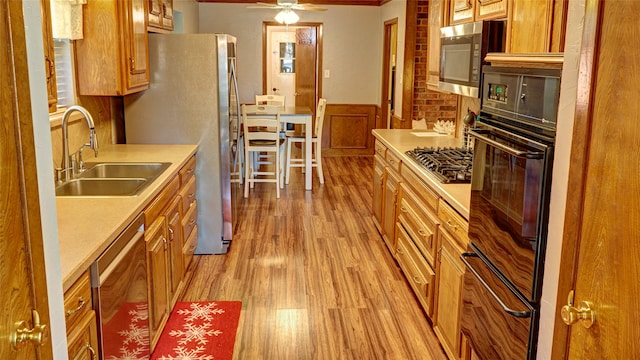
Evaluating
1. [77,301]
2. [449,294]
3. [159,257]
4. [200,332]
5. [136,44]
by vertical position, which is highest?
[136,44]

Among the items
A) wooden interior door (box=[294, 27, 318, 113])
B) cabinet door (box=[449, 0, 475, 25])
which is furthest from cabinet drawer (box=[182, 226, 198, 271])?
wooden interior door (box=[294, 27, 318, 113])

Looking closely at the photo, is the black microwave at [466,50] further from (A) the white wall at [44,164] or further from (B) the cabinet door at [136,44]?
(A) the white wall at [44,164]

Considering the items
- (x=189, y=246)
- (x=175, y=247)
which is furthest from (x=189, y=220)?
(x=175, y=247)

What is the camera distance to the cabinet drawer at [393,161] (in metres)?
3.98

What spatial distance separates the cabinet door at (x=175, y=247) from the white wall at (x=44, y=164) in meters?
1.83

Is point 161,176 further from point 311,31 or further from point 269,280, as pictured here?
point 311,31

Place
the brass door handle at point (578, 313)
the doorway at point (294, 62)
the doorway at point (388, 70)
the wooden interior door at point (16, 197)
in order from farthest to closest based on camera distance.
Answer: the doorway at point (294, 62) → the doorway at point (388, 70) → the brass door handle at point (578, 313) → the wooden interior door at point (16, 197)

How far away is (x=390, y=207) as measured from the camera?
430 cm

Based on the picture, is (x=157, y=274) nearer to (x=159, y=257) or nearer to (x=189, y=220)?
(x=159, y=257)

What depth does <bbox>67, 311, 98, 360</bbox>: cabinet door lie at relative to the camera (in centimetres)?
174

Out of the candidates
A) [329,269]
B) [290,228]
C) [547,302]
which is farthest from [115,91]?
[547,302]

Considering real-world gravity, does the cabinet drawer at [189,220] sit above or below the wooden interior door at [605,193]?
below

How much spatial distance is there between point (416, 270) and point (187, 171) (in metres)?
1.62

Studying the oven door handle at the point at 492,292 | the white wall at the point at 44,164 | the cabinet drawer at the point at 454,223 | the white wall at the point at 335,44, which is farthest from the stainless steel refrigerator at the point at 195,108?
the white wall at the point at 335,44
